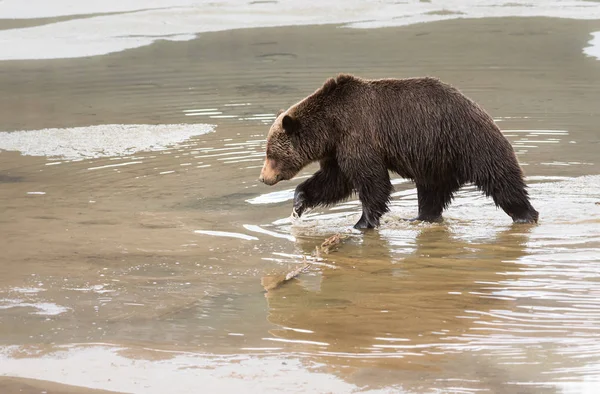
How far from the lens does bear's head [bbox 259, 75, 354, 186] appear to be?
8.66m

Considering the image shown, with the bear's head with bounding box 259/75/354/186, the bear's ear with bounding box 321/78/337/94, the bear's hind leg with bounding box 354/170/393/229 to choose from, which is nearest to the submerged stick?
the bear's hind leg with bounding box 354/170/393/229

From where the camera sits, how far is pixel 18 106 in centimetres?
1561

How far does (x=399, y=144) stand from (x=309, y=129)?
0.78 m

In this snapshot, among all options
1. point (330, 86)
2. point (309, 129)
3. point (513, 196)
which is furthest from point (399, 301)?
point (330, 86)

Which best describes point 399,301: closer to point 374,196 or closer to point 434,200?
point 374,196

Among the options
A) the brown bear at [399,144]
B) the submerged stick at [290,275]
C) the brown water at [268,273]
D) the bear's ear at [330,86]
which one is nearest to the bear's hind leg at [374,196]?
the brown bear at [399,144]

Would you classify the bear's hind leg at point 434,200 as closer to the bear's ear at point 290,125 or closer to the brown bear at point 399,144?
the brown bear at point 399,144

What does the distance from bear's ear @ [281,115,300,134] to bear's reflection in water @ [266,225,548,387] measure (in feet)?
3.49

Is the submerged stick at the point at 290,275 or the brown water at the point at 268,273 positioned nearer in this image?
the brown water at the point at 268,273

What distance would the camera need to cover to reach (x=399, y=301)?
644 centimetres

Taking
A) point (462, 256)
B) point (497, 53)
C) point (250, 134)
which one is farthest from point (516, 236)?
point (497, 53)

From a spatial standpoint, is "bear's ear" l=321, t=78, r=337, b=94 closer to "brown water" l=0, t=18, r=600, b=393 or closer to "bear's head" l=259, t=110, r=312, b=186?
"bear's head" l=259, t=110, r=312, b=186

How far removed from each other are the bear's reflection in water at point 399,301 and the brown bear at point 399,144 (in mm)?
342

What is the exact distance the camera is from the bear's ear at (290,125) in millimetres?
8613
